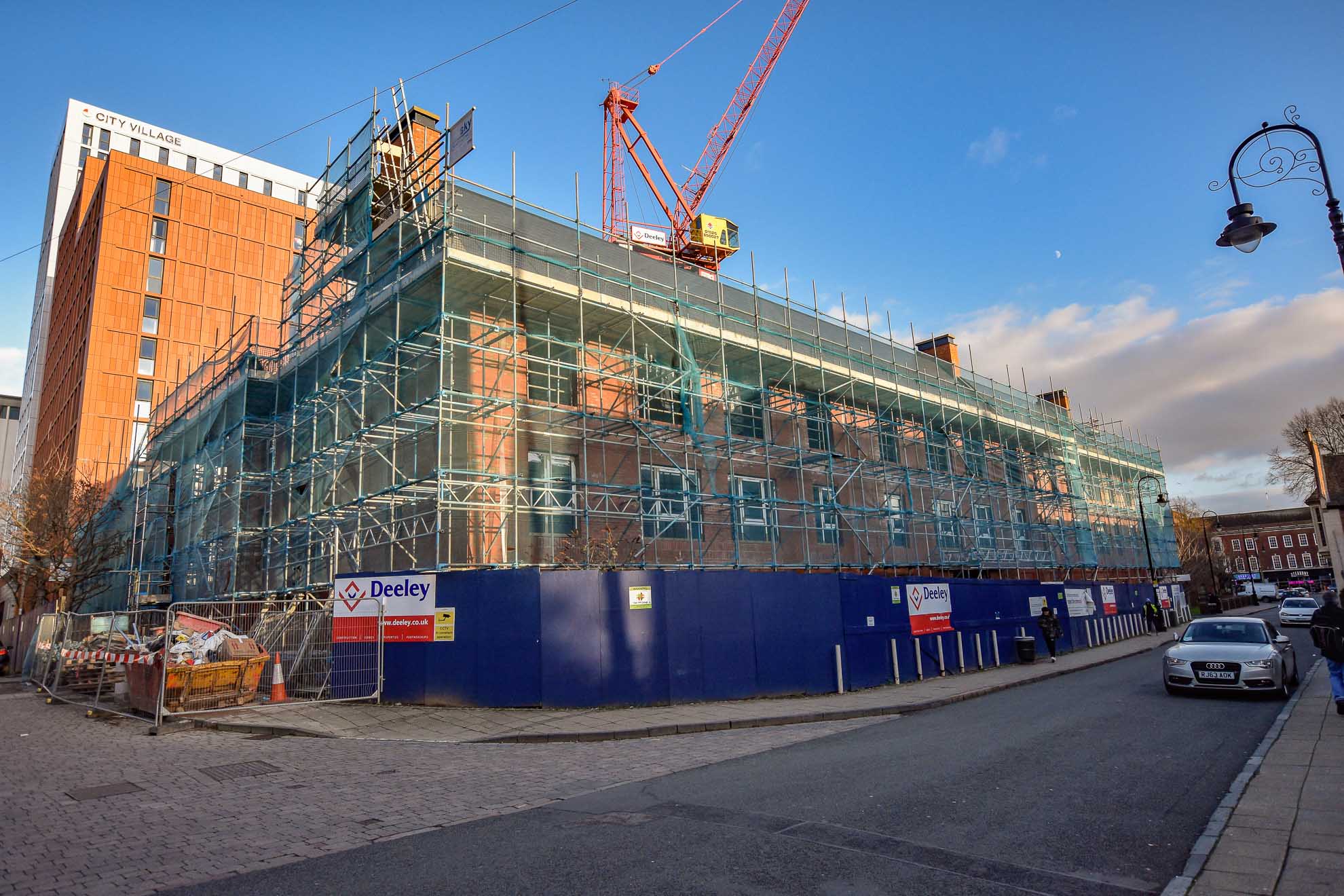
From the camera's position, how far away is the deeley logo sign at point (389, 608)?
549 inches

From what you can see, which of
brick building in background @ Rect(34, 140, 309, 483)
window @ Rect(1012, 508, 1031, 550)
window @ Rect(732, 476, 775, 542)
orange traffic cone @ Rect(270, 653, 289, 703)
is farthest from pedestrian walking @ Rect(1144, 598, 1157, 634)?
brick building in background @ Rect(34, 140, 309, 483)

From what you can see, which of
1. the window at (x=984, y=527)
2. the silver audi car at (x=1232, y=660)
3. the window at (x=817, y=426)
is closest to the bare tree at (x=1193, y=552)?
the window at (x=984, y=527)

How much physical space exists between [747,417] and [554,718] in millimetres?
13072

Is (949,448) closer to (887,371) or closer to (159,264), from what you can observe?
(887,371)

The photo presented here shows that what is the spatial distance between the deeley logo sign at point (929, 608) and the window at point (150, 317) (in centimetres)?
4500

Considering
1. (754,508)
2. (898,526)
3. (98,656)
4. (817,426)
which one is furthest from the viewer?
(898,526)

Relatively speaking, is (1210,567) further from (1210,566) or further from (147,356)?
(147,356)

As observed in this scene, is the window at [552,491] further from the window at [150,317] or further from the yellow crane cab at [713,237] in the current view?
the window at [150,317]

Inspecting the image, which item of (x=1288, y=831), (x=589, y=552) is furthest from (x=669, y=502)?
(x=1288, y=831)

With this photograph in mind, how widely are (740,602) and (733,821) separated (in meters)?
8.80

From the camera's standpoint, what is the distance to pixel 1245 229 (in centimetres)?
959

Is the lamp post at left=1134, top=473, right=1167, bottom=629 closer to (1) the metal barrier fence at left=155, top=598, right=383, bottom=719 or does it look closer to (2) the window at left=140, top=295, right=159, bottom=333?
(1) the metal barrier fence at left=155, top=598, right=383, bottom=719

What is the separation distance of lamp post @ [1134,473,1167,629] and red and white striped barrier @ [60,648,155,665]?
37.8m

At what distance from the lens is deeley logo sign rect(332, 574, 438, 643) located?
13.9m
